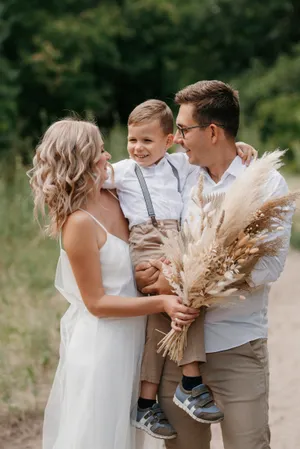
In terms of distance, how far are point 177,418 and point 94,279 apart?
2.34 ft

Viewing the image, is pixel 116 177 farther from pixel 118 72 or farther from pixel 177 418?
pixel 118 72

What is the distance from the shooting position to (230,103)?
3344 mm

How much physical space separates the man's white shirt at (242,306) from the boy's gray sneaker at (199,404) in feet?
0.56

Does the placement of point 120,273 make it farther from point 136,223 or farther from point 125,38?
point 125,38

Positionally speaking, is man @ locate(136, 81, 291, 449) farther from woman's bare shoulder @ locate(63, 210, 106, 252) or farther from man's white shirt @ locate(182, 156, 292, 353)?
woman's bare shoulder @ locate(63, 210, 106, 252)

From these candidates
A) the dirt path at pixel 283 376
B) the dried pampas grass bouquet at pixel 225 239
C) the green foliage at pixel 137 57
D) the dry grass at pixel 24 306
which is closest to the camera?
the dried pampas grass bouquet at pixel 225 239

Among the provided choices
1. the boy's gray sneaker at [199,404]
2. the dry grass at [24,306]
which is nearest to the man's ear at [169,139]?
the boy's gray sneaker at [199,404]

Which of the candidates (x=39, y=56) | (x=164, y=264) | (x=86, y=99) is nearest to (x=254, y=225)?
(x=164, y=264)

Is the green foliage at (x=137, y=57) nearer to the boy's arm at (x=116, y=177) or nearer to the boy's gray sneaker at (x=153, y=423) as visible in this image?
the boy's arm at (x=116, y=177)

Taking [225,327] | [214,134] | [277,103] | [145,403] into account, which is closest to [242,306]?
Result: [225,327]

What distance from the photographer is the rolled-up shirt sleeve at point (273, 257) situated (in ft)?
10.1

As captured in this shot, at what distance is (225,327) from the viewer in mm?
3223

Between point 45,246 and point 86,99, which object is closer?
point 45,246

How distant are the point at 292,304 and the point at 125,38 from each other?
1683cm
